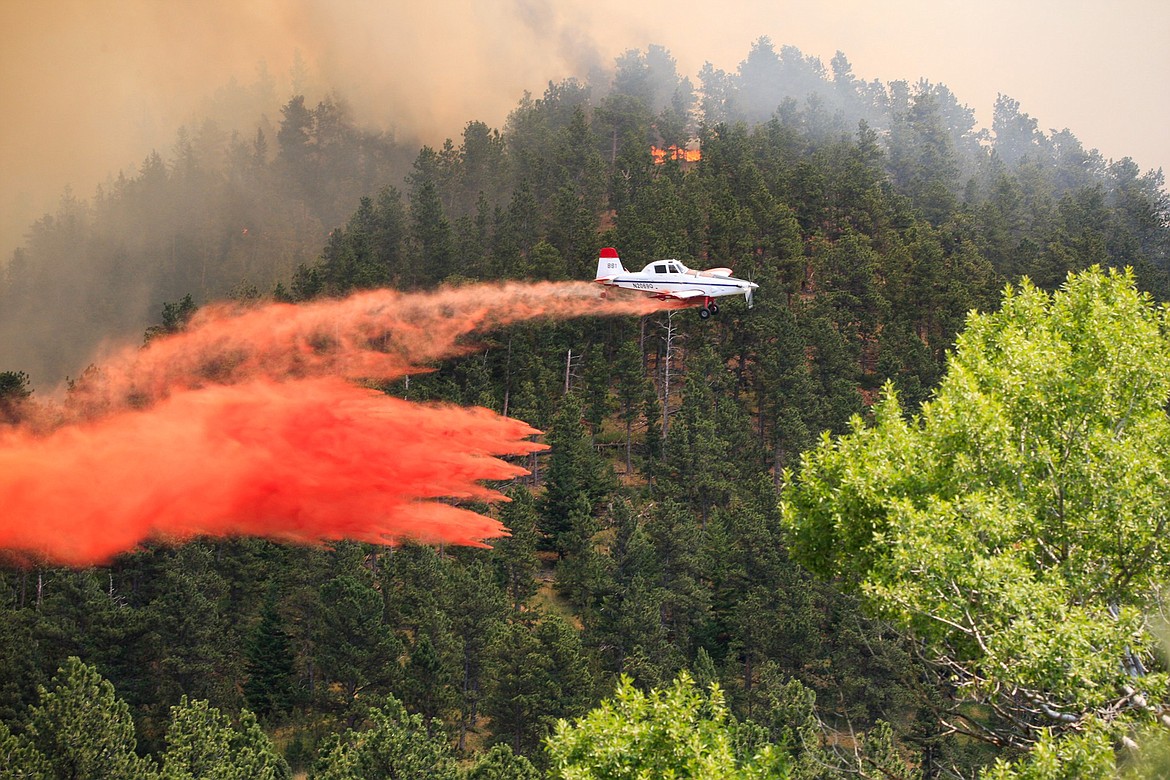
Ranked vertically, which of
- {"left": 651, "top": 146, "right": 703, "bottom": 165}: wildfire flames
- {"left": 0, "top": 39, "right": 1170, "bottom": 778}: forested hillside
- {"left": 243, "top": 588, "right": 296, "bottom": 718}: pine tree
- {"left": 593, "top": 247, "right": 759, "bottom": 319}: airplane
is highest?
{"left": 651, "top": 146, "right": 703, "bottom": 165}: wildfire flames

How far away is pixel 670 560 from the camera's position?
72250 mm

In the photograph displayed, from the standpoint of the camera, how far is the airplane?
207 feet

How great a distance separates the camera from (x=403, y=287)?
10300cm

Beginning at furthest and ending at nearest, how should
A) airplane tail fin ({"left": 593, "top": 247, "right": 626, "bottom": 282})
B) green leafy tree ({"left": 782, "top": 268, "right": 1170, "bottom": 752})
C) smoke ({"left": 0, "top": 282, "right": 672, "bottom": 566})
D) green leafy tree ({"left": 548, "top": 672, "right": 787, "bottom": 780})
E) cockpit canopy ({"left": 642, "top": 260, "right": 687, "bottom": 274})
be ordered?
airplane tail fin ({"left": 593, "top": 247, "right": 626, "bottom": 282}) < cockpit canopy ({"left": 642, "top": 260, "right": 687, "bottom": 274}) < smoke ({"left": 0, "top": 282, "right": 672, "bottom": 566}) < green leafy tree ({"left": 548, "top": 672, "right": 787, "bottom": 780}) < green leafy tree ({"left": 782, "top": 268, "right": 1170, "bottom": 752})

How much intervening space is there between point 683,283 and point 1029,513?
1742 inches

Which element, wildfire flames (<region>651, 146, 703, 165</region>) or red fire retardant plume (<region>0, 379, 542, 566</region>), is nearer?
red fire retardant plume (<region>0, 379, 542, 566</region>)

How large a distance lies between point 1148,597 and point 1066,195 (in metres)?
128

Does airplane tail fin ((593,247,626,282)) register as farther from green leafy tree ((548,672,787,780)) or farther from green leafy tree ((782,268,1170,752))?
green leafy tree ((548,672,787,780))

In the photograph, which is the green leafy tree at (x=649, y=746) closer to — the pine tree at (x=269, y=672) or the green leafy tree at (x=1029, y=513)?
the green leafy tree at (x=1029, y=513)

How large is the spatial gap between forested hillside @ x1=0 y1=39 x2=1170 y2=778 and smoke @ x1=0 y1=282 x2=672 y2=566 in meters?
2.42

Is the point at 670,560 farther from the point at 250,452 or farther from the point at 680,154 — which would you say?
the point at 680,154

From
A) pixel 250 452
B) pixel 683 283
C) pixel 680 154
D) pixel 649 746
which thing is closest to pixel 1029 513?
pixel 649 746

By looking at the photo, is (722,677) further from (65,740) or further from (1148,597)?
(1148,597)

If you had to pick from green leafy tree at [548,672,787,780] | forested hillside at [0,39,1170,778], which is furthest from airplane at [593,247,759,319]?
green leafy tree at [548,672,787,780]
